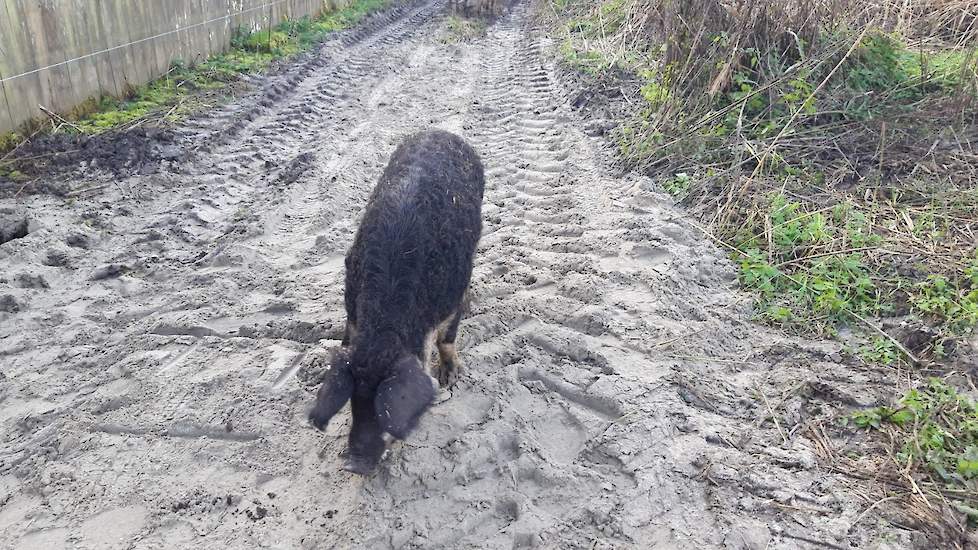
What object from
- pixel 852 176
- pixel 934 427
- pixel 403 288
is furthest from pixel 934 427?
pixel 852 176

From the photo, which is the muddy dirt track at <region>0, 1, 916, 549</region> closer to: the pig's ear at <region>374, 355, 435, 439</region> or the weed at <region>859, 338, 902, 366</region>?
the weed at <region>859, 338, 902, 366</region>

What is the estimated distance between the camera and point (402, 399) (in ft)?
9.13

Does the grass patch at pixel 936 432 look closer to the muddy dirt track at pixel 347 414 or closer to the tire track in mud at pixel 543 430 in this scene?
the muddy dirt track at pixel 347 414

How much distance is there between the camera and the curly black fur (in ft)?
9.28

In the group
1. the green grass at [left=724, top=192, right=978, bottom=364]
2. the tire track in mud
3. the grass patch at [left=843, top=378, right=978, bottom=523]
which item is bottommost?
the tire track in mud

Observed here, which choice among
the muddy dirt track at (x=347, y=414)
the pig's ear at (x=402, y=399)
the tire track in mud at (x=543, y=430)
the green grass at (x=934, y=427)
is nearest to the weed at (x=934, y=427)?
the green grass at (x=934, y=427)

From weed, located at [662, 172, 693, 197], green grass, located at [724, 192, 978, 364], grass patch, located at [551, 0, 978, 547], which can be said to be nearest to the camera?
grass patch, located at [551, 0, 978, 547]

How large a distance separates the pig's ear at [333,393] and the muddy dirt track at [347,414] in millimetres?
420

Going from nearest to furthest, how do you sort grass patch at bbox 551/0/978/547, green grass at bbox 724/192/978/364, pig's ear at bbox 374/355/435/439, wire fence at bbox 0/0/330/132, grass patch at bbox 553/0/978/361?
1. pig's ear at bbox 374/355/435/439
2. grass patch at bbox 551/0/978/547
3. green grass at bbox 724/192/978/364
4. grass patch at bbox 553/0/978/361
5. wire fence at bbox 0/0/330/132

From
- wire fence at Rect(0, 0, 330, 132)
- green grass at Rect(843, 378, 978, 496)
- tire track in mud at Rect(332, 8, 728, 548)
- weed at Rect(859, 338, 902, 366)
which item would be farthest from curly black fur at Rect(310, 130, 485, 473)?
wire fence at Rect(0, 0, 330, 132)

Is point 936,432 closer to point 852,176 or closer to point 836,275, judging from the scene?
point 836,275

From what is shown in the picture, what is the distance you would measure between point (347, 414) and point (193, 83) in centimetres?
645

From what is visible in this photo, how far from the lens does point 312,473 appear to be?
304 cm

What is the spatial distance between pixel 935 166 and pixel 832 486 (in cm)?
366
